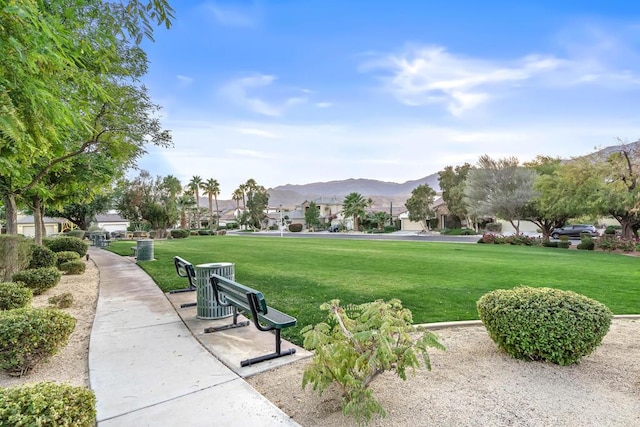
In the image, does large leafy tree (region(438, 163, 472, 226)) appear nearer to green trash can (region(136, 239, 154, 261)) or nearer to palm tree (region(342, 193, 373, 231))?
palm tree (region(342, 193, 373, 231))

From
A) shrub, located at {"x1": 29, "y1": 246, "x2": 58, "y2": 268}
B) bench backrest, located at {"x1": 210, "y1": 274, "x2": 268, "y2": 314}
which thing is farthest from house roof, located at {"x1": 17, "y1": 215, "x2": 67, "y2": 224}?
bench backrest, located at {"x1": 210, "y1": 274, "x2": 268, "y2": 314}

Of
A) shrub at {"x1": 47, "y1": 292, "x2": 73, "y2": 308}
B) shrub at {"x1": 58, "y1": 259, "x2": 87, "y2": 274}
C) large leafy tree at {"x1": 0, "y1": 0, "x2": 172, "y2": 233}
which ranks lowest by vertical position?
shrub at {"x1": 47, "y1": 292, "x2": 73, "y2": 308}

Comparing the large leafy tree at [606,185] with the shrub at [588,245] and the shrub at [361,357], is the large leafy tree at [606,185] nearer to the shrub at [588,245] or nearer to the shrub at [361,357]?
the shrub at [588,245]

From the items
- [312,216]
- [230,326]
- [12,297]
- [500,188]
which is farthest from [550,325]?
[312,216]

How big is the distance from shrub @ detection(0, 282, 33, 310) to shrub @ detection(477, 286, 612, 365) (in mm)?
7398

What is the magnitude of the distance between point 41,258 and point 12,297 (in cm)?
617

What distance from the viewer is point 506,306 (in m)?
3.91

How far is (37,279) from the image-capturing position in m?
8.09

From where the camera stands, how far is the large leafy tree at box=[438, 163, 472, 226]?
4688cm

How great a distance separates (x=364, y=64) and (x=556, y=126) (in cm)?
1109

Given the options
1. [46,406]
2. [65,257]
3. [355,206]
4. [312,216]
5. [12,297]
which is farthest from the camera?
[312,216]

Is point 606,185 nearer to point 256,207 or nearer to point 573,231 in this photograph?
point 573,231

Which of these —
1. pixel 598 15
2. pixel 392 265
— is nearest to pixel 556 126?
pixel 598 15

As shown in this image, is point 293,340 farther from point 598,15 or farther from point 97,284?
point 598,15
